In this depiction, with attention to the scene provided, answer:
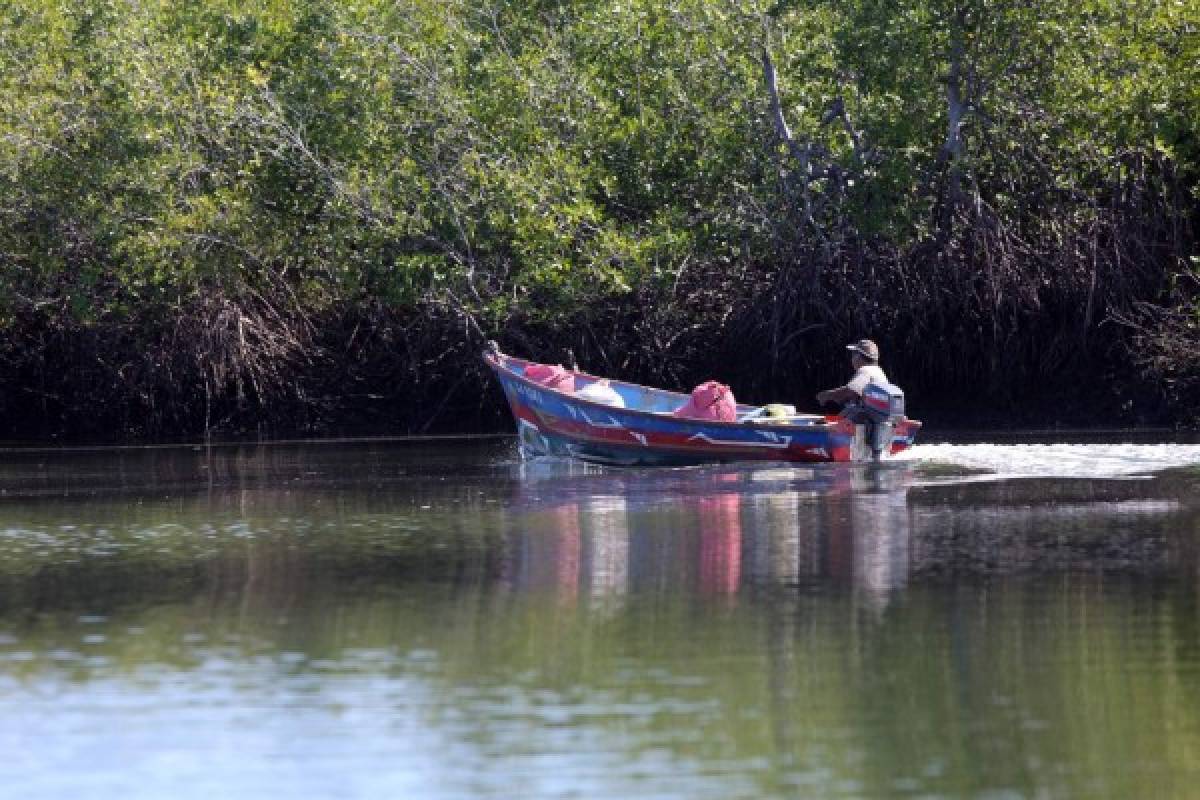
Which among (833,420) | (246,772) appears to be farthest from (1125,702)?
(833,420)

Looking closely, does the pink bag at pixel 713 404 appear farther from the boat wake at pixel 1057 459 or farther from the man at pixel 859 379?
the boat wake at pixel 1057 459

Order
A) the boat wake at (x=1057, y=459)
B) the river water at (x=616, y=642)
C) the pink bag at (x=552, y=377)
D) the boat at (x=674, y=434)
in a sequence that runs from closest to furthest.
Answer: the river water at (x=616, y=642)
the boat wake at (x=1057, y=459)
the boat at (x=674, y=434)
the pink bag at (x=552, y=377)

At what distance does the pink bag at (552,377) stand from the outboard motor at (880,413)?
3.30 m

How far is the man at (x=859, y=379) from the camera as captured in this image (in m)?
19.8

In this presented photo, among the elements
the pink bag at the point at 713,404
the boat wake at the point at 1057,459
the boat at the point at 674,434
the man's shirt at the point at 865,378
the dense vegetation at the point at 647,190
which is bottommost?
the boat wake at the point at 1057,459

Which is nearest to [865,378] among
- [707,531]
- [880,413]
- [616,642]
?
[880,413]

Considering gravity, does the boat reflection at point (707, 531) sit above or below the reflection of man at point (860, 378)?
below

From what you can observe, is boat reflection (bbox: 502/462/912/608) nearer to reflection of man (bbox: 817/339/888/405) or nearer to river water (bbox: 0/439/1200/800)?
river water (bbox: 0/439/1200/800)

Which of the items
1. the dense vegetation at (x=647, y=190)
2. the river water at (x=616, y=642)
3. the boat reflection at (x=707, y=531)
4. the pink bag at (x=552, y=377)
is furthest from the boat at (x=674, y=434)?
the dense vegetation at (x=647, y=190)

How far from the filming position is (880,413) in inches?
781

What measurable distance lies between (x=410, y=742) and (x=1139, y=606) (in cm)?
455

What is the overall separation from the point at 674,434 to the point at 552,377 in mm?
1851

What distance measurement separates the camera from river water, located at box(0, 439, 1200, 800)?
8.27 metres

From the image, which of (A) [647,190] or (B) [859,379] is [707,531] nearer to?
(B) [859,379]
